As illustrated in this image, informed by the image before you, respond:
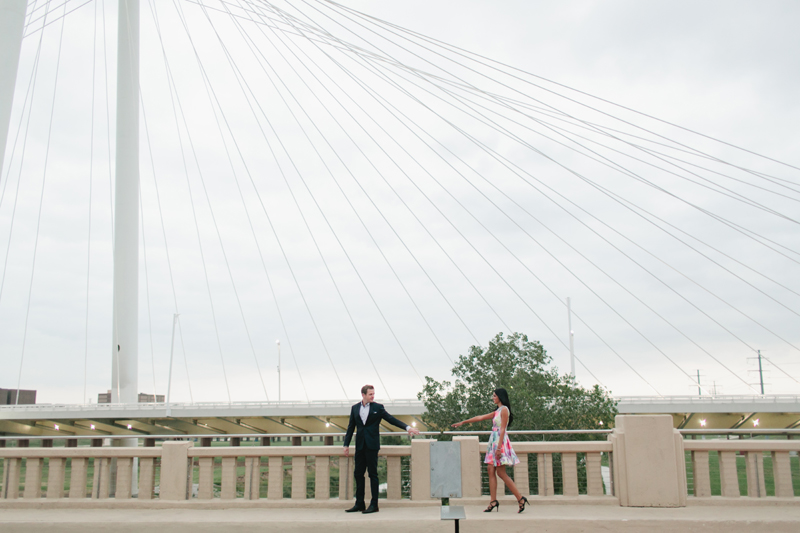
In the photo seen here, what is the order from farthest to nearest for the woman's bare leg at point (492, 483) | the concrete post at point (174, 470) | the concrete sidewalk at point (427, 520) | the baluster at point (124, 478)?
the baluster at point (124, 478), the concrete post at point (174, 470), the woman's bare leg at point (492, 483), the concrete sidewalk at point (427, 520)

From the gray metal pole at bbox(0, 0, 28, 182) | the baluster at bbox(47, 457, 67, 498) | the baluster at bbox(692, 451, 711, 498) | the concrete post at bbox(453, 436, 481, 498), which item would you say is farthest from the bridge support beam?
the baluster at bbox(692, 451, 711, 498)

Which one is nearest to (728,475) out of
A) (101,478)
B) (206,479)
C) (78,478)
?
(206,479)

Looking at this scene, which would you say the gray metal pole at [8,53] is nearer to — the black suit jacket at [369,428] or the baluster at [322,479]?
the baluster at [322,479]

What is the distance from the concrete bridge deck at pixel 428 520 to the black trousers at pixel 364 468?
340mm

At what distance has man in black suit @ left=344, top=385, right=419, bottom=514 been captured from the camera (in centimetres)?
961

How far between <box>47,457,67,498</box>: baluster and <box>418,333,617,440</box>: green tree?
1215 cm

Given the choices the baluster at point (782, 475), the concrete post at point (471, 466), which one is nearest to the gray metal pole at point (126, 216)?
the concrete post at point (471, 466)

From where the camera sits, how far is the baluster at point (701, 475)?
986cm

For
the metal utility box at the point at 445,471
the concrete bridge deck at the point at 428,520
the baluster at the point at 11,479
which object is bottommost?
the concrete bridge deck at the point at 428,520

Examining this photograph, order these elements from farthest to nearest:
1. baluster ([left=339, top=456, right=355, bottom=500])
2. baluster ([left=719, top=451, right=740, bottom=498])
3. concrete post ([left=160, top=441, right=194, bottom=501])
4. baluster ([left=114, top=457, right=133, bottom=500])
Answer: baluster ([left=114, top=457, right=133, bottom=500]) < concrete post ([left=160, top=441, right=194, bottom=501]) < baluster ([left=339, top=456, right=355, bottom=500]) < baluster ([left=719, top=451, right=740, bottom=498])

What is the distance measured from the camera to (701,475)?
9930 millimetres

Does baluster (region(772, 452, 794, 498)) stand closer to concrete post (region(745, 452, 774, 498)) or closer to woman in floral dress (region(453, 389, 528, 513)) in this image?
concrete post (region(745, 452, 774, 498))

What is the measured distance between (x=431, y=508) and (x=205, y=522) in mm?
3394

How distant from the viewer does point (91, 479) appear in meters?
11.6
